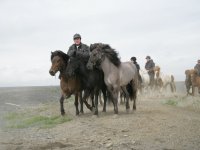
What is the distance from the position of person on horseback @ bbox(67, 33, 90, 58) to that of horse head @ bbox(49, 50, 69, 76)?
0.25m

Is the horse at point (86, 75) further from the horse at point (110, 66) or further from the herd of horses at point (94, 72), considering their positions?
the horse at point (110, 66)

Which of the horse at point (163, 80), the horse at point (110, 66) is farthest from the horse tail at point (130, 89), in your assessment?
the horse at point (163, 80)

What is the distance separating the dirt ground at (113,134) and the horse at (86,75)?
89 centimetres

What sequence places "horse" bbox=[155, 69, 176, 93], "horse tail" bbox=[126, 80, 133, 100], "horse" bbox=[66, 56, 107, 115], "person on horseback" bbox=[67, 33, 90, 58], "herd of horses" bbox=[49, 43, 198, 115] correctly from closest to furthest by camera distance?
"herd of horses" bbox=[49, 43, 198, 115], "horse" bbox=[66, 56, 107, 115], "person on horseback" bbox=[67, 33, 90, 58], "horse tail" bbox=[126, 80, 133, 100], "horse" bbox=[155, 69, 176, 93]

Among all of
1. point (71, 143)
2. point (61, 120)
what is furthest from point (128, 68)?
point (71, 143)

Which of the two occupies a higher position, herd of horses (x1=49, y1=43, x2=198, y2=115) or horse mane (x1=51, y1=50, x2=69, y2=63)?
horse mane (x1=51, y1=50, x2=69, y2=63)

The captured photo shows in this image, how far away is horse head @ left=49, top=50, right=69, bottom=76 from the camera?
553 inches

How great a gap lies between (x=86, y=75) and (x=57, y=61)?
1070 mm

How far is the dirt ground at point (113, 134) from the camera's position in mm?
9516

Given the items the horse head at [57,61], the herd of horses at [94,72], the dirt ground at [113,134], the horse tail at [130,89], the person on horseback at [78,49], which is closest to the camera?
the dirt ground at [113,134]

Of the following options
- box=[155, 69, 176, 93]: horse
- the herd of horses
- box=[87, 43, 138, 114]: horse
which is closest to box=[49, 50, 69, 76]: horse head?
the herd of horses

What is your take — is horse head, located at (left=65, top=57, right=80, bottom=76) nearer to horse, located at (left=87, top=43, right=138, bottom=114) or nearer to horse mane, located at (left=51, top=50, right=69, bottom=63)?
horse mane, located at (left=51, top=50, right=69, bottom=63)

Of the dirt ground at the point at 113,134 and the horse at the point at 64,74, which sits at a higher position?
the horse at the point at 64,74

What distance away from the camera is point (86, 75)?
1405cm
